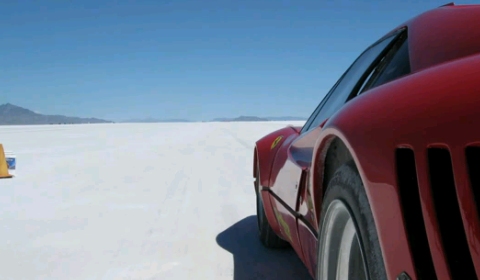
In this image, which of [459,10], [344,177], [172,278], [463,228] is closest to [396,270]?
[463,228]

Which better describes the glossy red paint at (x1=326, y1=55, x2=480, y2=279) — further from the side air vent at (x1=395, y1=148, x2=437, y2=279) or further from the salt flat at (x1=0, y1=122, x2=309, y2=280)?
the salt flat at (x1=0, y1=122, x2=309, y2=280)

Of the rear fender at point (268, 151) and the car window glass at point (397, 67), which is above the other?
the car window glass at point (397, 67)

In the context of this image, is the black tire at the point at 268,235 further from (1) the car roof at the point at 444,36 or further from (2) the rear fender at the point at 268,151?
(1) the car roof at the point at 444,36

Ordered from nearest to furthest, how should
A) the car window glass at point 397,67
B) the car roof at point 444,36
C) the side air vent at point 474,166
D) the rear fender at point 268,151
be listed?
the side air vent at point 474,166
the car roof at point 444,36
the car window glass at point 397,67
the rear fender at point 268,151

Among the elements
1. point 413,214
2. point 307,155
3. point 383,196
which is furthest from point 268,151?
point 413,214

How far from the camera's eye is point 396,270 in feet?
3.60

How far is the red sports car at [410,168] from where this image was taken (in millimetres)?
913

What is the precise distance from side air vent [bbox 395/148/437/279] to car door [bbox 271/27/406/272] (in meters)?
0.93

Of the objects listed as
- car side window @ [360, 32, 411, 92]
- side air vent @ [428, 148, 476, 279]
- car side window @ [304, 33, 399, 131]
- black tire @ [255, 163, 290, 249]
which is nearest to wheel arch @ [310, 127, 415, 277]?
side air vent @ [428, 148, 476, 279]

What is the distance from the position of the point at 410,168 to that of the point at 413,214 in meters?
0.11

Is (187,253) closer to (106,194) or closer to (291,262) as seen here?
(291,262)

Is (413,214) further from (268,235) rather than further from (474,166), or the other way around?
(268,235)

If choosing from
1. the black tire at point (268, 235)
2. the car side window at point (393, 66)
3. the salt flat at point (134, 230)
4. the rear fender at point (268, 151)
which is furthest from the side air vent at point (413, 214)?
the black tire at point (268, 235)

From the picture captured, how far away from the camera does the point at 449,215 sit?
947 millimetres
